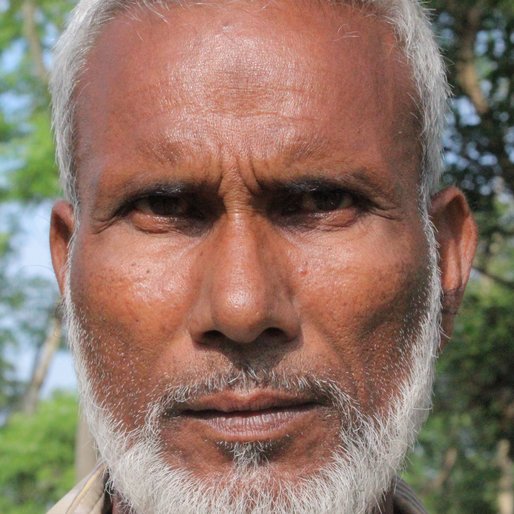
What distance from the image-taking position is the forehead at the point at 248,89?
2.08 m

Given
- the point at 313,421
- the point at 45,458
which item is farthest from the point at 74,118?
the point at 45,458

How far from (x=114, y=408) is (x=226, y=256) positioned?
1.88 ft

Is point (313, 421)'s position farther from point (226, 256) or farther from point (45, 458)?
point (45, 458)

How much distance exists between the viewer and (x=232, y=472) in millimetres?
1926

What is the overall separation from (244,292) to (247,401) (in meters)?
0.27

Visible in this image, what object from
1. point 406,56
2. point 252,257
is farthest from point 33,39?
point 252,257

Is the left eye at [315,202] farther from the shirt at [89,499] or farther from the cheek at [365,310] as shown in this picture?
the shirt at [89,499]

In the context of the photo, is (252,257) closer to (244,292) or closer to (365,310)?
(244,292)

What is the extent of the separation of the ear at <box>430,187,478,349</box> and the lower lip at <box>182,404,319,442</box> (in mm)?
819

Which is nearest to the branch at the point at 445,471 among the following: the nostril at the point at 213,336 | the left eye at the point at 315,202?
the left eye at the point at 315,202

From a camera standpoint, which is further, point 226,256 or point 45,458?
point 45,458

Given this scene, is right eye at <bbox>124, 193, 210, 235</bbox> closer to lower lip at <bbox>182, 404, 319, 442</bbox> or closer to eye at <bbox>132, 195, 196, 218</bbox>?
eye at <bbox>132, 195, 196, 218</bbox>

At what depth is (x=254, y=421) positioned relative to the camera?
6.35 feet

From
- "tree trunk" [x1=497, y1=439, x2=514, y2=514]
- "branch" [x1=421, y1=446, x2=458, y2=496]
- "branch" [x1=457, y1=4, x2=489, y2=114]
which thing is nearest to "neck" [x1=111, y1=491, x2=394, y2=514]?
"branch" [x1=457, y1=4, x2=489, y2=114]
